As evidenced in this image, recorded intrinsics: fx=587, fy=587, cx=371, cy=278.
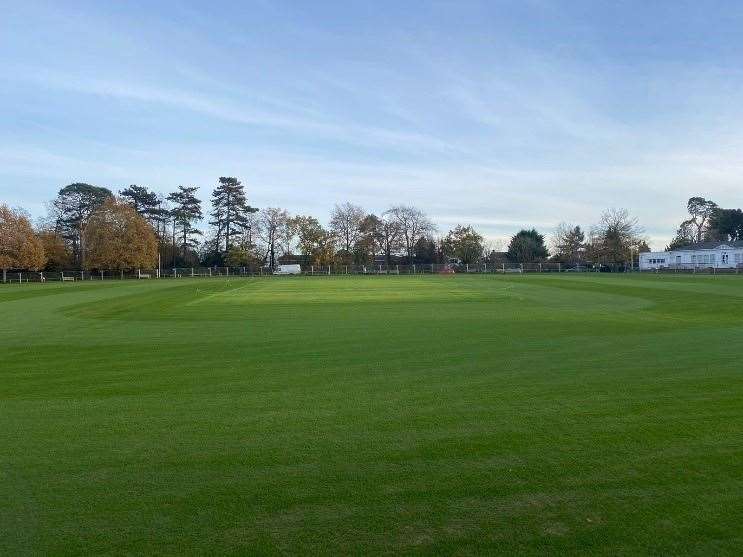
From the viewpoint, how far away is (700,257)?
282 ft

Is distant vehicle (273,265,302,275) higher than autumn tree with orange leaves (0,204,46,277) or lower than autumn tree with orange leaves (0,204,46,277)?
lower

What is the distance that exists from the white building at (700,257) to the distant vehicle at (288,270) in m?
52.2

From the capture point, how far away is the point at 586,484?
14.7 ft

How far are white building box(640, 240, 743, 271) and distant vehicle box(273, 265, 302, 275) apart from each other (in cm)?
5225

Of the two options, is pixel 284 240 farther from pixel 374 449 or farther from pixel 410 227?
pixel 374 449

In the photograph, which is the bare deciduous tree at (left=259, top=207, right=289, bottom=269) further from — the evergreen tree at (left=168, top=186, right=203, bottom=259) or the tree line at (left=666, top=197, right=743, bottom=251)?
the tree line at (left=666, top=197, right=743, bottom=251)

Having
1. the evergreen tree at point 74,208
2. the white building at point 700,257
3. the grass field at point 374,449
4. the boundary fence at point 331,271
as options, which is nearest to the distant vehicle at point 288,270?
the boundary fence at point 331,271

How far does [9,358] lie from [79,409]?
5.44 metres

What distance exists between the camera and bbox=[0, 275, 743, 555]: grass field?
12.4ft

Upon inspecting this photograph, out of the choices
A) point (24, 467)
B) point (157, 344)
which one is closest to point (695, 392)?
point (24, 467)

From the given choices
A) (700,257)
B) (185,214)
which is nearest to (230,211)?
(185,214)

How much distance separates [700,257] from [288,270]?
60931mm

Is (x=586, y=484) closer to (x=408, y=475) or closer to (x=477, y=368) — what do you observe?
(x=408, y=475)

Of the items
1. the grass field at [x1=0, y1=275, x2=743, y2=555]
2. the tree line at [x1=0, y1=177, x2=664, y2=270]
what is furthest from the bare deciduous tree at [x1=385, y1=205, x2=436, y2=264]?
the grass field at [x1=0, y1=275, x2=743, y2=555]
